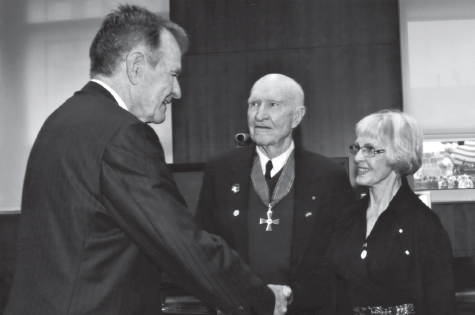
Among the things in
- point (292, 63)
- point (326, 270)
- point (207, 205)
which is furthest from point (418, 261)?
point (292, 63)

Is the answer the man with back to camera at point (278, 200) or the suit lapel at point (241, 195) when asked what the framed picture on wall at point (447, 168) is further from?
the suit lapel at point (241, 195)

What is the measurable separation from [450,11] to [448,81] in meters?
0.73

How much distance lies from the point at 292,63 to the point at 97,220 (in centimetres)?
454

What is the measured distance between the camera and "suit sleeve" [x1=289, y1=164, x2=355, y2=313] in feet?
7.90

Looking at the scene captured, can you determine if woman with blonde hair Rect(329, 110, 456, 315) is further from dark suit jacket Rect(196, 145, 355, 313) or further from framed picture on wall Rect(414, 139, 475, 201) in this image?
framed picture on wall Rect(414, 139, 475, 201)

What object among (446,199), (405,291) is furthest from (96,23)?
(405,291)

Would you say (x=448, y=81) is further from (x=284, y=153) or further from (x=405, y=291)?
(x=405, y=291)

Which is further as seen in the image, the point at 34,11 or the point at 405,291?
the point at 34,11

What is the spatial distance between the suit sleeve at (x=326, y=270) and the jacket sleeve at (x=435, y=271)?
406mm

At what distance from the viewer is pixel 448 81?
212 inches

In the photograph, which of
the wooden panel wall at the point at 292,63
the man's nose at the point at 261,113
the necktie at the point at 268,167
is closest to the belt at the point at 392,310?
the necktie at the point at 268,167

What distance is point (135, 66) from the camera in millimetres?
1424

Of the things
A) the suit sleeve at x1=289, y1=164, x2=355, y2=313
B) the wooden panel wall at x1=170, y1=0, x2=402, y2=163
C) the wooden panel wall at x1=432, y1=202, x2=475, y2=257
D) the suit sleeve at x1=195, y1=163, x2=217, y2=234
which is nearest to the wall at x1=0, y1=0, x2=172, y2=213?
the wooden panel wall at x1=170, y1=0, x2=402, y2=163

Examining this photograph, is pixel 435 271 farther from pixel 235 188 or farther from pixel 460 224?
pixel 460 224
